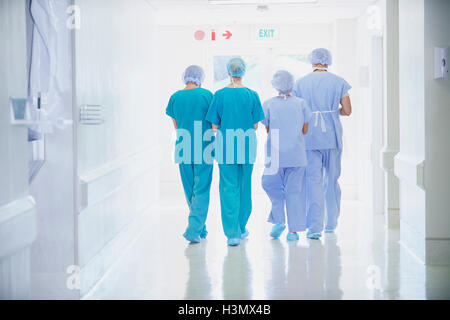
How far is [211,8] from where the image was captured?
6.97 m

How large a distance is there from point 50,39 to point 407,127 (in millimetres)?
2679

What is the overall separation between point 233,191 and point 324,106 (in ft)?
3.51

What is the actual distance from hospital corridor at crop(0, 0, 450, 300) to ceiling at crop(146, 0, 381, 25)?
0.05 metres

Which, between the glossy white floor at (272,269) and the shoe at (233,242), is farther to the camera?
the shoe at (233,242)

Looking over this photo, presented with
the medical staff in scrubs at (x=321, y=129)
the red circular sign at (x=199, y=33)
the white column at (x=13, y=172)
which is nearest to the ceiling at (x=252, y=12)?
the red circular sign at (x=199, y=33)

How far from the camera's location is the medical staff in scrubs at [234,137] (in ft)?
15.1

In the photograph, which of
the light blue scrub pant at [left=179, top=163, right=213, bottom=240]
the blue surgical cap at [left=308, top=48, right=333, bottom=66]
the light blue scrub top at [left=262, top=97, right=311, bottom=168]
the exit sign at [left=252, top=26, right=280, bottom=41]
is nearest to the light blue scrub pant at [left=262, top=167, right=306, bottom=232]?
the light blue scrub top at [left=262, top=97, right=311, bottom=168]

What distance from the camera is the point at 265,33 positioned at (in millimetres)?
8430

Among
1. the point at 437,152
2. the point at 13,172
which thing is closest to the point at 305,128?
the point at 437,152

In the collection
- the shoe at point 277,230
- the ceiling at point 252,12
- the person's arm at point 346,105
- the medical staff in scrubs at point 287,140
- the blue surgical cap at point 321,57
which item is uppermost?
the ceiling at point 252,12

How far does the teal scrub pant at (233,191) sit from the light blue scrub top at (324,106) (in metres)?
0.64

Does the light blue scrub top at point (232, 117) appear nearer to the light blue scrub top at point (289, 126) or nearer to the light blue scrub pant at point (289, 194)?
the light blue scrub top at point (289, 126)
